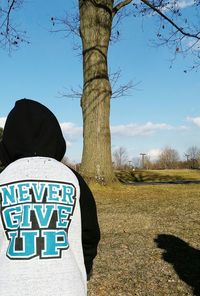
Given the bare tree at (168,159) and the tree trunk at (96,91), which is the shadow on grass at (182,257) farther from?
the bare tree at (168,159)

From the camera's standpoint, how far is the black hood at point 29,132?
2498mm

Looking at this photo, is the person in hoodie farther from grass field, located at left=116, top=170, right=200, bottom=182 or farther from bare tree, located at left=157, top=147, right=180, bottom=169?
bare tree, located at left=157, top=147, right=180, bottom=169

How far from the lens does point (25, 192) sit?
2.34m

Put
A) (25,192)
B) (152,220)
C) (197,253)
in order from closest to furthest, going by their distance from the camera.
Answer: (25,192) < (197,253) < (152,220)

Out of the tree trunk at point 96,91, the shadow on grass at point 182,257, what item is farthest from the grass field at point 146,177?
the shadow on grass at point 182,257

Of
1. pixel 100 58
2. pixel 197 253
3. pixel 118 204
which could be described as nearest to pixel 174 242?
A: pixel 197 253

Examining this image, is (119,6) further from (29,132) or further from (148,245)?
(29,132)

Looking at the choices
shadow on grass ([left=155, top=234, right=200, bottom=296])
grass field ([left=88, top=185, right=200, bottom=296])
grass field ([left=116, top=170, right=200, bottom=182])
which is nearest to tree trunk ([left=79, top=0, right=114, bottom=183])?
grass field ([left=88, top=185, right=200, bottom=296])

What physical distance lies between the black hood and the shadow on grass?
10.6 feet

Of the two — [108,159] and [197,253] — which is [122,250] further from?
[108,159]

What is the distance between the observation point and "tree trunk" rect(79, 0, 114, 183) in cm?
1339

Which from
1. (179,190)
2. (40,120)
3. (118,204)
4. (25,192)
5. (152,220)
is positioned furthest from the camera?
(179,190)

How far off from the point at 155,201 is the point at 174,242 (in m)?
3.94

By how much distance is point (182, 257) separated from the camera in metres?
6.48
